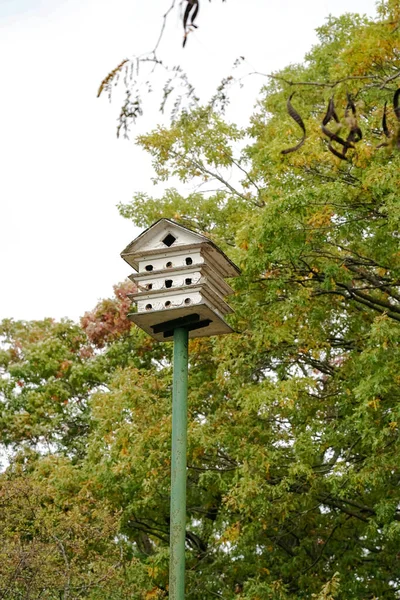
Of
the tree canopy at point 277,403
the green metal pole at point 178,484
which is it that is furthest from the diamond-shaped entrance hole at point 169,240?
the tree canopy at point 277,403

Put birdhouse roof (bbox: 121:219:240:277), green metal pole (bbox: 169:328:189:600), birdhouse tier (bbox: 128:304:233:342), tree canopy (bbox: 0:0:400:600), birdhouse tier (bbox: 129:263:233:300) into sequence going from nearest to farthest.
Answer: green metal pole (bbox: 169:328:189:600), birdhouse tier (bbox: 128:304:233:342), birdhouse tier (bbox: 129:263:233:300), birdhouse roof (bbox: 121:219:240:277), tree canopy (bbox: 0:0:400:600)

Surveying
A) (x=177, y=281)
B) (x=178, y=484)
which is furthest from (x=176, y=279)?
(x=178, y=484)

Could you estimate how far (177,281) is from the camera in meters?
6.20

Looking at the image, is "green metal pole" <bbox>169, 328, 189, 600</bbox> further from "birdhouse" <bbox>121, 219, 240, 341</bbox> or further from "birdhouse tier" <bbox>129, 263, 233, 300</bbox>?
"birdhouse tier" <bbox>129, 263, 233, 300</bbox>

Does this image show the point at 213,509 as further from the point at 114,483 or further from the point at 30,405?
the point at 30,405

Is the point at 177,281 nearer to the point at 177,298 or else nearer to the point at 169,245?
the point at 177,298

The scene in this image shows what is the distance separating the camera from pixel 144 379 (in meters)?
11.2

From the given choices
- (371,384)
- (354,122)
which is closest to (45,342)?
(371,384)

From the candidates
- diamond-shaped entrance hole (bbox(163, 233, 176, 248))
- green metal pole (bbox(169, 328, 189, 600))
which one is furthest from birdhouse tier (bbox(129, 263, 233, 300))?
green metal pole (bbox(169, 328, 189, 600))

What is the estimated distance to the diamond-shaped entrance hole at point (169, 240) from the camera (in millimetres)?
6410

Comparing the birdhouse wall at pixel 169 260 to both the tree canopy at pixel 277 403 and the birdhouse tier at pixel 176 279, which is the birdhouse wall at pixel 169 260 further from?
the tree canopy at pixel 277 403

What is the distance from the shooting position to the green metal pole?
17.7 feet

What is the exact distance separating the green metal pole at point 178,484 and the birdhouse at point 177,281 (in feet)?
0.97

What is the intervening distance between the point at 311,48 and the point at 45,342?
20.6ft
